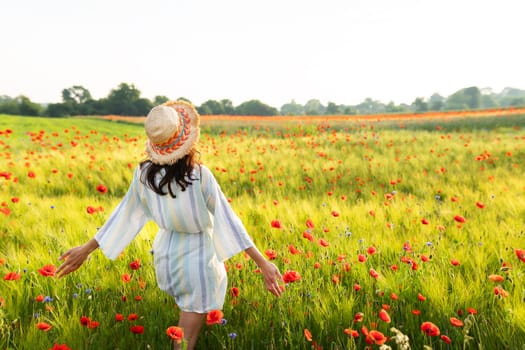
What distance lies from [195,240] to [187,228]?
0.08 metres

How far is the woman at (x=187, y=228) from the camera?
1.75m

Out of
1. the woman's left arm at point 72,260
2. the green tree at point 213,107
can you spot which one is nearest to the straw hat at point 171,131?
the woman's left arm at point 72,260

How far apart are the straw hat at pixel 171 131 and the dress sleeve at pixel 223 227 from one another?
16cm

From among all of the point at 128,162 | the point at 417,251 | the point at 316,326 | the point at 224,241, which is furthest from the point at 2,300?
the point at 128,162

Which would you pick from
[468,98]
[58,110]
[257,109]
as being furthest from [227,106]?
[468,98]

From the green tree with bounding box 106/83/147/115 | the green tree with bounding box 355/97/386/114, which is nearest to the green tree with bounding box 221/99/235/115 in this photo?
the green tree with bounding box 106/83/147/115

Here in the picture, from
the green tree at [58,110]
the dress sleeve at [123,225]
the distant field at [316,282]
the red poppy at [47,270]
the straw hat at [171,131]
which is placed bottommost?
the distant field at [316,282]

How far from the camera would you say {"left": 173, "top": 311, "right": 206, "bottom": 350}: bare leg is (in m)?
1.83

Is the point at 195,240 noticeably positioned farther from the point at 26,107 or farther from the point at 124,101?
the point at 26,107

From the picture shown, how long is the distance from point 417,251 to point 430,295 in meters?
0.77

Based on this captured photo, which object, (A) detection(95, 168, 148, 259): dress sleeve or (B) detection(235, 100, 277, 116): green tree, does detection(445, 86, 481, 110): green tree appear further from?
(A) detection(95, 168, 148, 259): dress sleeve

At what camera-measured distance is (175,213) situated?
181 centimetres

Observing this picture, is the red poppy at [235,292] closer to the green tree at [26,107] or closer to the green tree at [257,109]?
the green tree at [257,109]

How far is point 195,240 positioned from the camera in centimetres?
186
